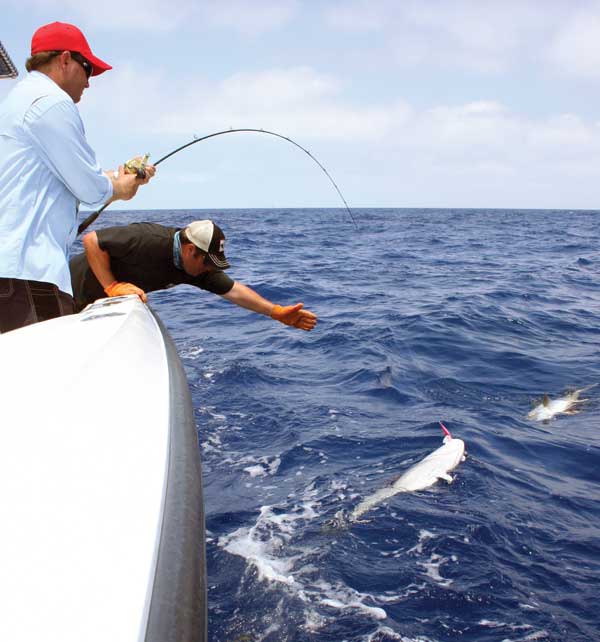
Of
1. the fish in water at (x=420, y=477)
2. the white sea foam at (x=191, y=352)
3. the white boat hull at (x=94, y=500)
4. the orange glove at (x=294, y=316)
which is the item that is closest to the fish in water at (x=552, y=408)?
the fish in water at (x=420, y=477)

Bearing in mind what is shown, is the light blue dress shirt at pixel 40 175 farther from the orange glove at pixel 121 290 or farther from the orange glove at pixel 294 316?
the orange glove at pixel 294 316

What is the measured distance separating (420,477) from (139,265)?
2649 millimetres

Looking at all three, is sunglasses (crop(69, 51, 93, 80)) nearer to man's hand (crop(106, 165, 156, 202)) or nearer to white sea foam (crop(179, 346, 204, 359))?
man's hand (crop(106, 165, 156, 202))

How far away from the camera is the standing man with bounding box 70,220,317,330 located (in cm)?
395

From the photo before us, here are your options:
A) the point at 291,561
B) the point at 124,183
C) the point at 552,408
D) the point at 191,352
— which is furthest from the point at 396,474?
the point at 191,352

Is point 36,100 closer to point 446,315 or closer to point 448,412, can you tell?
point 448,412

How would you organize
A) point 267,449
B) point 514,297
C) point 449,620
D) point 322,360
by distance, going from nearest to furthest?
point 449,620 → point 267,449 → point 322,360 → point 514,297

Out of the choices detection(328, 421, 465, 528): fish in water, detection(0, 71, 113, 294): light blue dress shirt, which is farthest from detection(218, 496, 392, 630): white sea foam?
detection(0, 71, 113, 294): light blue dress shirt

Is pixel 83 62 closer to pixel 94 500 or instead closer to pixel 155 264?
pixel 155 264

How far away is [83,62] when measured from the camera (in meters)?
2.67

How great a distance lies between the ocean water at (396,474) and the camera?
279 centimetres

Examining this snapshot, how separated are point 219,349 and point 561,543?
5.33 meters

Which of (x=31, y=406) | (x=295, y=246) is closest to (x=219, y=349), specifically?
(x=31, y=406)

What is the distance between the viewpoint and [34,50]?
8.50ft
